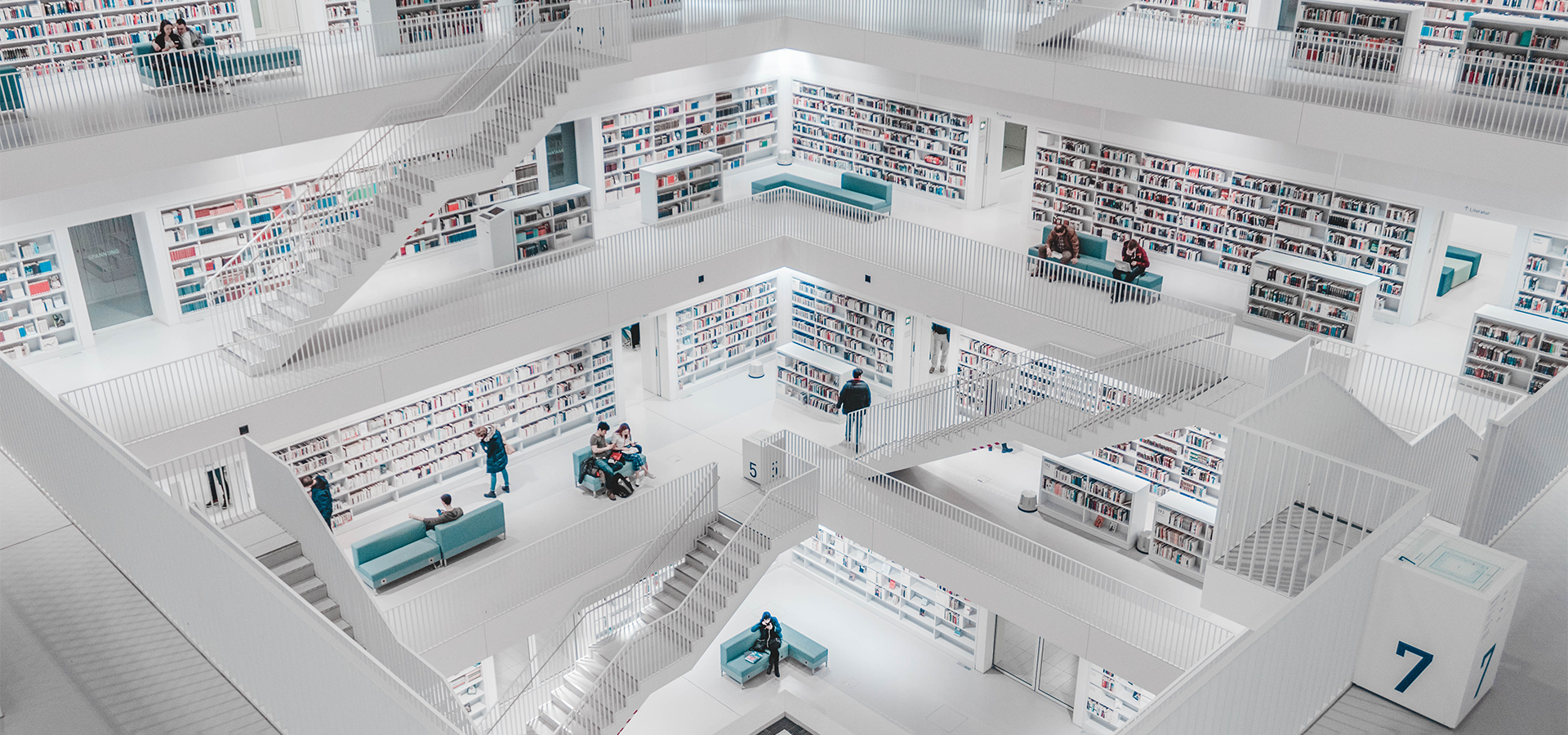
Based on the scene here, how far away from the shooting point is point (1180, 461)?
55.7ft

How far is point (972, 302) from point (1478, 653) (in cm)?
1104

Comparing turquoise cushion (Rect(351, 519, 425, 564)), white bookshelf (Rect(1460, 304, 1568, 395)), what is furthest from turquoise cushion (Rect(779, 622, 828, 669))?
white bookshelf (Rect(1460, 304, 1568, 395))

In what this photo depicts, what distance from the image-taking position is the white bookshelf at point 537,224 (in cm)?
1720

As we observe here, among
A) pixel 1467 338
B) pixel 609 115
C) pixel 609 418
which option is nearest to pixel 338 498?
pixel 609 418

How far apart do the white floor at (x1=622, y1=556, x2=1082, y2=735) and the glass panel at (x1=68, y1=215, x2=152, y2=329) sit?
9.11 metres

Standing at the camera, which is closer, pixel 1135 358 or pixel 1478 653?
pixel 1478 653

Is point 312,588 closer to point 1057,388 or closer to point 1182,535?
point 1057,388

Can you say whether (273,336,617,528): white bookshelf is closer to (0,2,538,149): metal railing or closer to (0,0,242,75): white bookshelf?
(0,2,538,149): metal railing

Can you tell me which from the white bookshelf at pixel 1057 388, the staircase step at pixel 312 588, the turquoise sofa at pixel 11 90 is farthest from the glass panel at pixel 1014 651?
the turquoise sofa at pixel 11 90

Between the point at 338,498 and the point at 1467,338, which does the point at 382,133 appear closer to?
the point at 338,498

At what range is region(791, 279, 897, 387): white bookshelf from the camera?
66.3ft

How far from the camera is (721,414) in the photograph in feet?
65.7

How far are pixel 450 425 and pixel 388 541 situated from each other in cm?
297

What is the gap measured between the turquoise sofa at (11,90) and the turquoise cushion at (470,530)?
6.90m
